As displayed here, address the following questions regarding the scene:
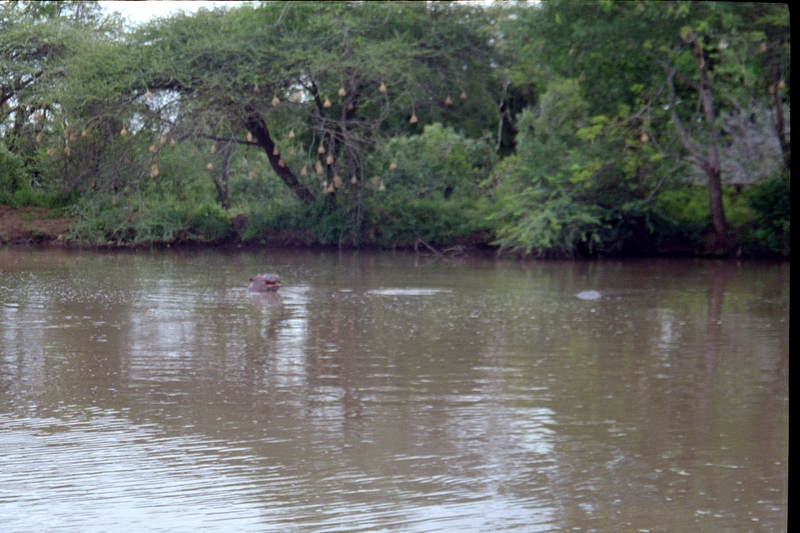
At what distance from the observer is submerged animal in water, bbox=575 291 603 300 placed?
1442cm

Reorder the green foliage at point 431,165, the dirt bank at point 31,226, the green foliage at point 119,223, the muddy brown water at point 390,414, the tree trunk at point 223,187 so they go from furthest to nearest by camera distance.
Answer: the tree trunk at point 223,187
the green foliage at point 431,165
the dirt bank at point 31,226
the green foliage at point 119,223
the muddy brown water at point 390,414

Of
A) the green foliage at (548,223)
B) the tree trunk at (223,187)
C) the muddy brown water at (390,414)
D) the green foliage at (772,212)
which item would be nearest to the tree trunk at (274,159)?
the green foliage at (548,223)

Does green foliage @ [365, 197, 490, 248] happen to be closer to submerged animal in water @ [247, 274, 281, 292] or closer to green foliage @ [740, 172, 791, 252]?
green foliage @ [740, 172, 791, 252]

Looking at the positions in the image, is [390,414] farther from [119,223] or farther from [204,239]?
[204,239]

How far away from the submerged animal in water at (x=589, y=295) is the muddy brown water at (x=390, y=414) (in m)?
0.48

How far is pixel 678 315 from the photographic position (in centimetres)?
1256

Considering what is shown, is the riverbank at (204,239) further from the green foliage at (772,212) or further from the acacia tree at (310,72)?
the green foliage at (772,212)

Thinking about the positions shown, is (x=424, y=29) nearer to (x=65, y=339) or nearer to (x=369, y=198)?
(x=369, y=198)

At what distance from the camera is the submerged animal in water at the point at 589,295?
14.4m

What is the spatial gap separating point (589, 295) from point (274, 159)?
14.0m

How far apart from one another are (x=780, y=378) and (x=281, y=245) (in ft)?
63.1

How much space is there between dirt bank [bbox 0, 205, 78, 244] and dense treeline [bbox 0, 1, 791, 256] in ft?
2.04
